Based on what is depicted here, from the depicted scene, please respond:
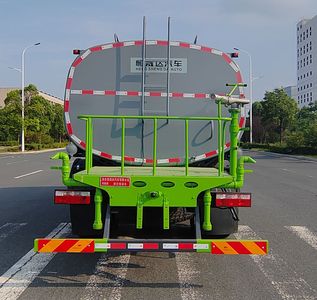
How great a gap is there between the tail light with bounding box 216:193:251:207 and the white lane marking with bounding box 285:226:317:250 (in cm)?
219

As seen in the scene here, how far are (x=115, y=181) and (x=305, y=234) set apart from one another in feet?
13.8

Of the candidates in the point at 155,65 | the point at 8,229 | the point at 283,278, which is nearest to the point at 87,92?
the point at 155,65

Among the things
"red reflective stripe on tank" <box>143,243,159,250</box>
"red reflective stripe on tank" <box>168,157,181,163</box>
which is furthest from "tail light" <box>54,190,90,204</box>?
"red reflective stripe on tank" <box>168,157,181,163</box>

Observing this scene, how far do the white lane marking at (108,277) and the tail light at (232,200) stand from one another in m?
1.43

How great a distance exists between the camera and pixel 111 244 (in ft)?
15.9

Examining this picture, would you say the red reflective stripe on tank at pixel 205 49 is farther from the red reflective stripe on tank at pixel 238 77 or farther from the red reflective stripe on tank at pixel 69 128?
the red reflective stripe on tank at pixel 69 128

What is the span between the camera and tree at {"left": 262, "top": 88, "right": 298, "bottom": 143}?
58719mm

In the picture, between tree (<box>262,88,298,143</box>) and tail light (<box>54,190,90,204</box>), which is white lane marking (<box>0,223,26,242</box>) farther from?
tree (<box>262,88,298,143</box>)

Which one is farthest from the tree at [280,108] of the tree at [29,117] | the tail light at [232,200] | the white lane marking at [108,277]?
the tail light at [232,200]

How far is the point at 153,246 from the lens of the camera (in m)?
4.83

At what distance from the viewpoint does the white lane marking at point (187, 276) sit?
4840 millimetres

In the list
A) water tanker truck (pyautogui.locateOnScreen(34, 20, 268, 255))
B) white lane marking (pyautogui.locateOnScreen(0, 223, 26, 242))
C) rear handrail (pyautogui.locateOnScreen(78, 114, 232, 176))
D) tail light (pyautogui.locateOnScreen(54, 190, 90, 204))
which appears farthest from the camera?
white lane marking (pyautogui.locateOnScreen(0, 223, 26, 242))

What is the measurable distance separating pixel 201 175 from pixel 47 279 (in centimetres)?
212

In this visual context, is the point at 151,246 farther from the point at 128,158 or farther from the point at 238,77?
the point at 238,77
